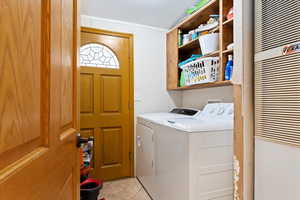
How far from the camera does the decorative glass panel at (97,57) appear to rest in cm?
237

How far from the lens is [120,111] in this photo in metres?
2.55

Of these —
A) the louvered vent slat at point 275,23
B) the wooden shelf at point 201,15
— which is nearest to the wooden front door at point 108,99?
the wooden shelf at point 201,15

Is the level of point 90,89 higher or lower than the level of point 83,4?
lower

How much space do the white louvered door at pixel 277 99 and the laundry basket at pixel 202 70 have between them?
1.04 metres

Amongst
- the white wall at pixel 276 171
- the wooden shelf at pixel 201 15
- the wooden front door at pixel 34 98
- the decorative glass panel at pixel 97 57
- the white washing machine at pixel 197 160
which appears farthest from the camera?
the decorative glass panel at pixel 97 57

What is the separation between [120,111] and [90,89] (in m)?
0.55

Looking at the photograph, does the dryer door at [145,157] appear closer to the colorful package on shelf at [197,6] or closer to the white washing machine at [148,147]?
the white washing machine at [148,147]

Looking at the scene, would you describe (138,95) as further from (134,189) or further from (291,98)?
(291,98)

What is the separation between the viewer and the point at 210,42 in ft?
5.98

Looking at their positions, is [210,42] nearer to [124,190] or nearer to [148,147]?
[148,147]

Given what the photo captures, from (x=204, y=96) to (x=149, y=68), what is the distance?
0.99m

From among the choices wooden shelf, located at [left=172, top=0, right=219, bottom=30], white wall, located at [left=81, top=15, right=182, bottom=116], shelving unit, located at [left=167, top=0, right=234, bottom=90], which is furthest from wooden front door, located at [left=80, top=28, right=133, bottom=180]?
wooden shelf, located at [left=172, top=0, right=219, bottom=30]

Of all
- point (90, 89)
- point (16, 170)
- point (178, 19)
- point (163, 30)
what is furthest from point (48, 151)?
point (163, 30)

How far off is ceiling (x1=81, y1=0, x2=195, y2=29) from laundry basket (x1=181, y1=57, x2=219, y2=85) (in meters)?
0.77
